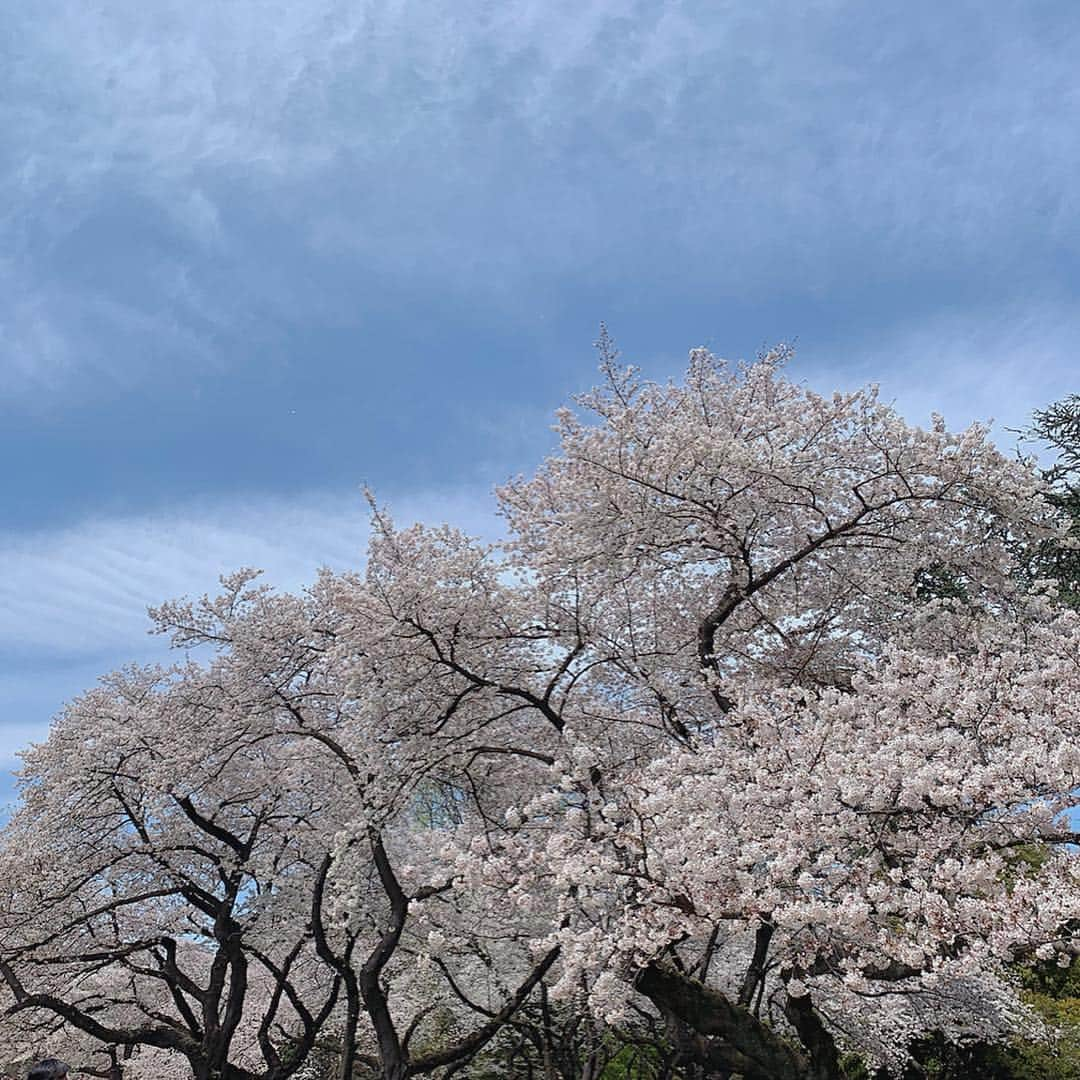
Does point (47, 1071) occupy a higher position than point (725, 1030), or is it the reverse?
point (47, 1071)

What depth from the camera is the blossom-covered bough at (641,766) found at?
196 inches

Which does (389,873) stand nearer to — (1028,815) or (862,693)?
(862,693)

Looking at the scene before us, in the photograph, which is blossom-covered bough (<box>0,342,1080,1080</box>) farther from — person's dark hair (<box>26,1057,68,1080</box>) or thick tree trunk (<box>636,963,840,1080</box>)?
person's dark hair (<box>26,1057,68,1080</box>)

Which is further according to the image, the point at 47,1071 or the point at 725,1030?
the point at 725,1030

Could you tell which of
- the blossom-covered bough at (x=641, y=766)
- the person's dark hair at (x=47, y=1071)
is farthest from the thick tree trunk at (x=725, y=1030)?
the person's dark hair at (x=47, y=1071)

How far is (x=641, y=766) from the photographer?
7.31 m

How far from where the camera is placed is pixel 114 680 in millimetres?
11047

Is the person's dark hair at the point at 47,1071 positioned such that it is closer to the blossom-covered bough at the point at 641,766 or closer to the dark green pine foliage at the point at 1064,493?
the blossom-covered bough at the point at 641,766

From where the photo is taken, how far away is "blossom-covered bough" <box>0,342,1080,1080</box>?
196 inches

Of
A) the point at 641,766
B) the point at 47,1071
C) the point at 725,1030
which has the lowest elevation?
the point at 725,1030

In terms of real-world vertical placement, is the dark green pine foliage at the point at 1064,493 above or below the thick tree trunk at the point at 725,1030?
above

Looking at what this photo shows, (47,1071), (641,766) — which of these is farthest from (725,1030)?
(47,1071)

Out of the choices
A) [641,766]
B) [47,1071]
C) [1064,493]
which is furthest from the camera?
[1064,493]

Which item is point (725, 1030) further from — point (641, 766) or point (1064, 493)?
point (1064, 493)
